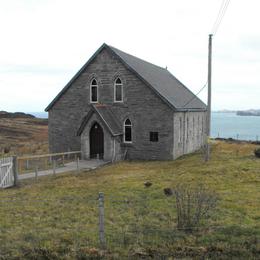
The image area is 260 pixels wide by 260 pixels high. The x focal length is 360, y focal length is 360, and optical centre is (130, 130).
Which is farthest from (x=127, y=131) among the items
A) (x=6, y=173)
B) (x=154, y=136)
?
(x=6, y=173)

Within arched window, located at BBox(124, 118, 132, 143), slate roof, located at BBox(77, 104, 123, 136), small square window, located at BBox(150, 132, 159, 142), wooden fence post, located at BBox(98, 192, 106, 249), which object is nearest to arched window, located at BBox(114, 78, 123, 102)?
slate roof, located at BBox(77, 104, 123, 136)

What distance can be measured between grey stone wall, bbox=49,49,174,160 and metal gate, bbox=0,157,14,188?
11676 millimetres

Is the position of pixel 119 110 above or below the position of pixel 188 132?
above

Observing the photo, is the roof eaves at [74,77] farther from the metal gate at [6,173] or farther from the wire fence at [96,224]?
the wire fence at [96,224]

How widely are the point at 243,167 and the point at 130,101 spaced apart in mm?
11102

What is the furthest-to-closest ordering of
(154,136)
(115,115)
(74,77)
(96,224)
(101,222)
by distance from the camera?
(74,77)
(115,115)
(154,136)
(96,224)
(101,222)

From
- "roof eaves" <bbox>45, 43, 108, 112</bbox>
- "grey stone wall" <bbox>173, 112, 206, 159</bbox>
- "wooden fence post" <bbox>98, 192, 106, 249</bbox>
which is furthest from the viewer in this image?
"roof eaves" <bbox>45, 43, 108, 112</bbox>

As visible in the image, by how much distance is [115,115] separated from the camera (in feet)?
97.8

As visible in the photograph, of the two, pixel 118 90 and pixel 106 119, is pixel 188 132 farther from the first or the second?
pixel 106 119

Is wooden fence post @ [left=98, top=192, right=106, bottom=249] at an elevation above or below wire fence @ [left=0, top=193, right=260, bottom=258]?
above

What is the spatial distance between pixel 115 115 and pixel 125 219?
754 inches

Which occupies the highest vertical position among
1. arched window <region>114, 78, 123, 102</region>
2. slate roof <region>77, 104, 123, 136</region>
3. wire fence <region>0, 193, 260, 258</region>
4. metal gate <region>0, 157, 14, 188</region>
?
arched window <region>114, 78, 123, 102</region>

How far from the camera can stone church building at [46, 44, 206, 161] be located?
28.2m

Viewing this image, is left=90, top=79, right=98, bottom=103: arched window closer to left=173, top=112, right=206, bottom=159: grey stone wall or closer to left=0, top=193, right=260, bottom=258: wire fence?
left=173, top=112, right=206, bottom=159: grey stone wall
